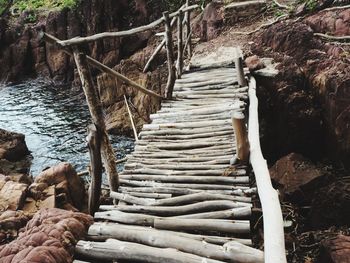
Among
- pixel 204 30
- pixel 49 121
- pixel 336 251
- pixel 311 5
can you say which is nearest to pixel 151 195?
pixel 336 251

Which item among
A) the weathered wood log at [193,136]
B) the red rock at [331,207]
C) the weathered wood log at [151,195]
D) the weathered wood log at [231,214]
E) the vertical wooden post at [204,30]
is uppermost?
the vertical wooden post at [204,30]

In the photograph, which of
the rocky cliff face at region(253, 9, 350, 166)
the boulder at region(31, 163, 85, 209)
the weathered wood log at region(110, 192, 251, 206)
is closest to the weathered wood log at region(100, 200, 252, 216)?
the weathered wood log at region(110, 192, 251, 206)

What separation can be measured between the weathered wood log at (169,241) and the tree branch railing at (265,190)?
262mm

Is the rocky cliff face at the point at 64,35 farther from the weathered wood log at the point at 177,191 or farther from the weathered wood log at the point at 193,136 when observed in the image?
the weathered wood log at the point at 177,191

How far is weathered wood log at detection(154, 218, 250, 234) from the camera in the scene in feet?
10.8

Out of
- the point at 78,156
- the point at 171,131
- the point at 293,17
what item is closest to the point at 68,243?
the point at 171,131

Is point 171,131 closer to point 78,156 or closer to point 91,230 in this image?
point 91,230

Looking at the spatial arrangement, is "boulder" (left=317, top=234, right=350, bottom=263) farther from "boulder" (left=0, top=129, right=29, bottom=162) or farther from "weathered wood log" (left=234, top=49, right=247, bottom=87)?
"boulder" (left=0, top=129, right=29, bottom=162)

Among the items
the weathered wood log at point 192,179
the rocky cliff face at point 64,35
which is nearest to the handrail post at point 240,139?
the weathered wood log at point 192,179

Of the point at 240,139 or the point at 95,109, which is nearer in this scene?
the point at 240,139

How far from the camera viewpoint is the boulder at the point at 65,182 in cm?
596

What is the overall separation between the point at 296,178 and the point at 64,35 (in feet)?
41.7

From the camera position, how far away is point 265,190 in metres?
3.23

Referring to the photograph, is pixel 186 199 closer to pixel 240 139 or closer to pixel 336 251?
pixel 240 139
